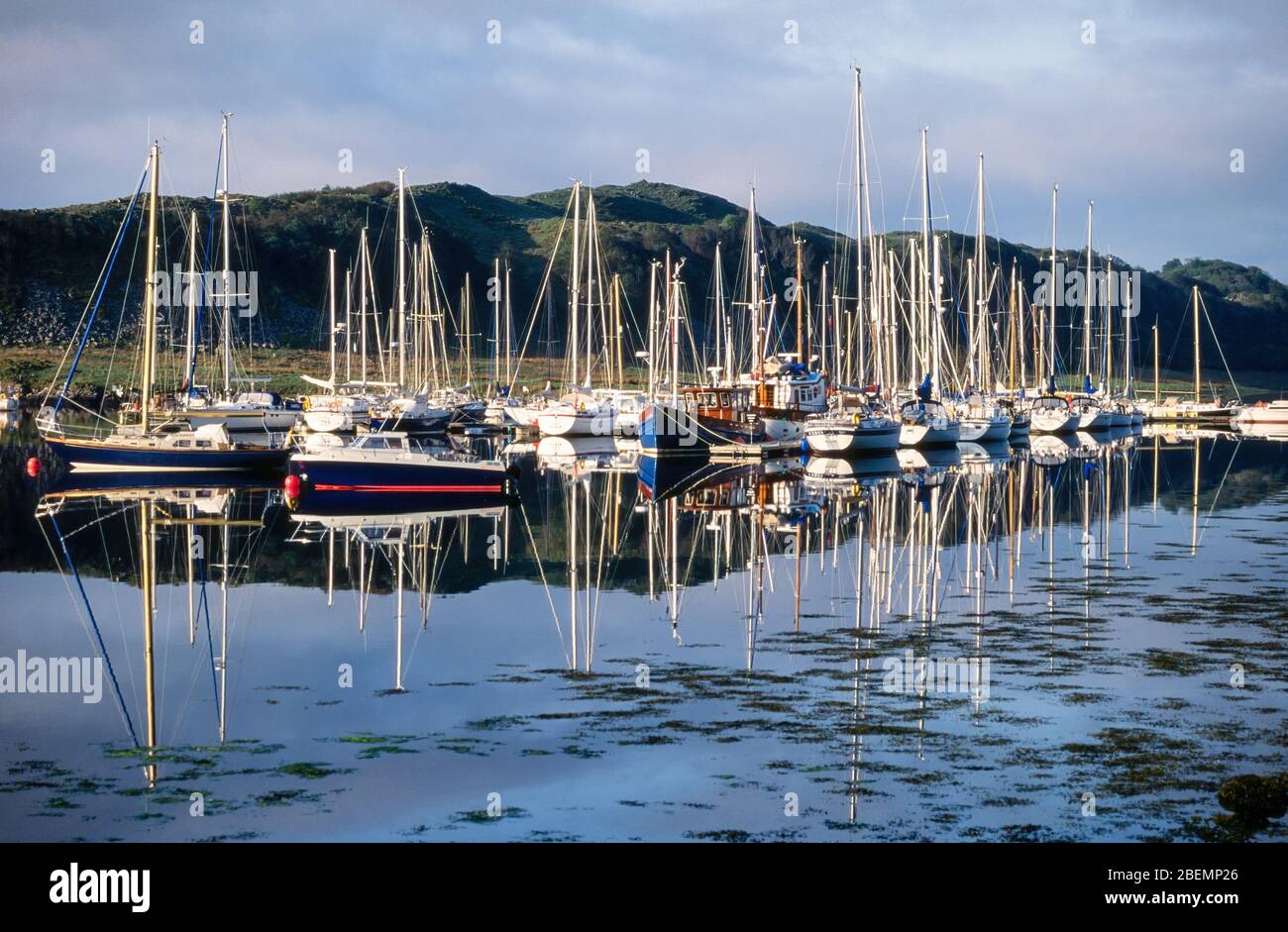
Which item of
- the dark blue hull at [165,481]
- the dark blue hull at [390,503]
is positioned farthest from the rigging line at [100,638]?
the dark blue hull at [165,481]

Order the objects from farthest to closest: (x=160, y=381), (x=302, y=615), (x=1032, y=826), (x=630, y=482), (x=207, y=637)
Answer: (x=160, y=381), (x=630, y=482), (x=302, y=615), (x=207, y=637), (x=1032, y=826)

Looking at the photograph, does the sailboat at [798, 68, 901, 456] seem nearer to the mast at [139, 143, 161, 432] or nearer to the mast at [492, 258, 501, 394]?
the mast at [139, 143, 161, 432]

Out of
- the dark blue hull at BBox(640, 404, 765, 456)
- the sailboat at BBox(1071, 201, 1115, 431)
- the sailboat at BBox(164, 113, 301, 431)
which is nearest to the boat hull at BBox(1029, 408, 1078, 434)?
the sailboat at BBox(1071, 201, 1115, 431)

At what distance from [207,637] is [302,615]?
6.59ft

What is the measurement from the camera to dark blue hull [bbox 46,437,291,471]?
1805 inches

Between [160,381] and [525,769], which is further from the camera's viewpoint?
[160,381]

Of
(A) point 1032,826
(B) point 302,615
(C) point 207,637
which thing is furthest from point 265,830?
(B) point 302,615

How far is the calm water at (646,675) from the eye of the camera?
12.5 meters

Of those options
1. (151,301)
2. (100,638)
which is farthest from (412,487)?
(100,638)

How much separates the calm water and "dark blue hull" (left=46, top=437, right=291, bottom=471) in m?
10.4

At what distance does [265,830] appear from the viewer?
11898mm

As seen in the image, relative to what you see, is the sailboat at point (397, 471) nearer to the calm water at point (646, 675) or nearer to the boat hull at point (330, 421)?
the calm water at point (646, 675)
